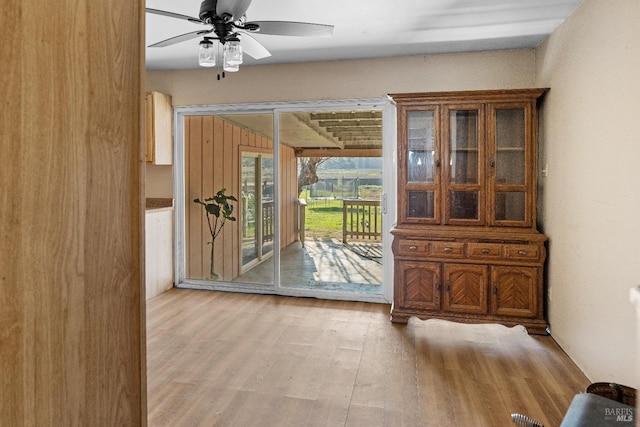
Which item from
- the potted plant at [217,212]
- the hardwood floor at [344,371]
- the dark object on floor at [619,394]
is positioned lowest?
the hardwood floor at [344,371]

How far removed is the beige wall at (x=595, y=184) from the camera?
7.38 ft

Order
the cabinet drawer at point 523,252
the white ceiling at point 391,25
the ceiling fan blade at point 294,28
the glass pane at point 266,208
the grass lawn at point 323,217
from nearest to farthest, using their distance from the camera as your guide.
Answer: the ceiling fan blade at point 294,28 → the white ceiling at point 391,25 → the cabinet drawer at point 523,252 → the glass pane at point 266,208 → the grass lawn at point 323,217

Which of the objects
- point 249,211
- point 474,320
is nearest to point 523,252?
point 474,320

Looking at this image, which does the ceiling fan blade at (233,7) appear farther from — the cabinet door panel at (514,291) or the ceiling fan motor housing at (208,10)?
the cabinet door panel at (514,291)

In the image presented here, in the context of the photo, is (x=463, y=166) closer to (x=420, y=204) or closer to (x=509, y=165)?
(x=509, y=165)

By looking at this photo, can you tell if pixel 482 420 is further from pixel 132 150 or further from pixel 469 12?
pixel 469 12

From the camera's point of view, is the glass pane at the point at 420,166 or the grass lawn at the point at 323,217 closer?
the glass pane at the point at 420,166

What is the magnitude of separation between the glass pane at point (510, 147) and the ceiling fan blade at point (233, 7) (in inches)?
96.4

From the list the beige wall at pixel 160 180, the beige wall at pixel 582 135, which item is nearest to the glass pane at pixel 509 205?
the beige wall at pixel 582 135

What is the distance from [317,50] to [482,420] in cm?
339

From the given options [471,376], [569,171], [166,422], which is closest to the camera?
[166,422]

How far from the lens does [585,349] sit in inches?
110

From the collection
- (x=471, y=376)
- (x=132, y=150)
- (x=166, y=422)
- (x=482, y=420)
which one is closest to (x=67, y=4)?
(x=132, y=150)

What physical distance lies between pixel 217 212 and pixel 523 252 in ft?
11.3
